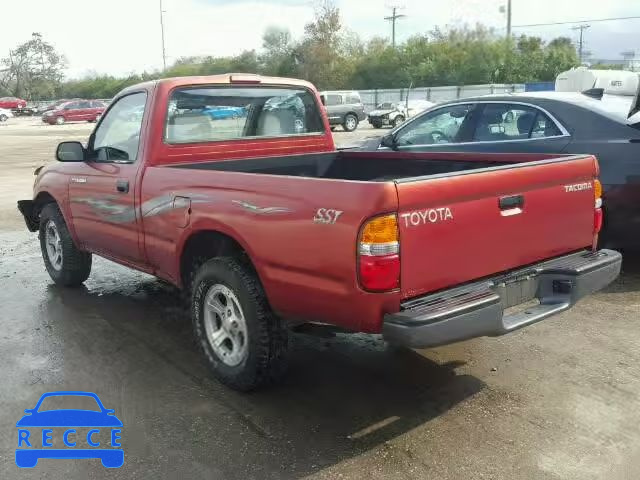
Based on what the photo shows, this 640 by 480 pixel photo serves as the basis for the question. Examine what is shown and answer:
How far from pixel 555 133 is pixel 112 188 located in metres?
3.94

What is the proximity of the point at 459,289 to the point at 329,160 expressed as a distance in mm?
2405

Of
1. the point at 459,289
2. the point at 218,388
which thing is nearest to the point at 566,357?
the point at 459,289

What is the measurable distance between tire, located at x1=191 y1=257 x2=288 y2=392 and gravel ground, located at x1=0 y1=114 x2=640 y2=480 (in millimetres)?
161

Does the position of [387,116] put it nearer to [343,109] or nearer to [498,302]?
[343,109]

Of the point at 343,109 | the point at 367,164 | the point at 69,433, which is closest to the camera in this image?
the point at 69,433

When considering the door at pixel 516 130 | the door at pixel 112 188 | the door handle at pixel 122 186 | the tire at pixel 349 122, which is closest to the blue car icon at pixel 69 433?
the door at pixel 112 188

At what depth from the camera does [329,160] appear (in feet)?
17.5

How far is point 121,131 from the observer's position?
199 inches

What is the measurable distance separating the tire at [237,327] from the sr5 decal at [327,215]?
704 millimetres

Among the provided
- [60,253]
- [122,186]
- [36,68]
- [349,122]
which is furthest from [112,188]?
[36,68]

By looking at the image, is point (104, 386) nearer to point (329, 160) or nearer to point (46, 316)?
point (46, 316)

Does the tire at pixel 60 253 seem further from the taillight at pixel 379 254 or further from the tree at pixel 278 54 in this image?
the tree at pixel 278 54

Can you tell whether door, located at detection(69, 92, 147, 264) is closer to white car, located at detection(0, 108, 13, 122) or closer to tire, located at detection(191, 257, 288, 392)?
tire, located at detection(191, 257, 288, 392)

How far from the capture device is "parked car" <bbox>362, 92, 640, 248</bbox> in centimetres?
542
